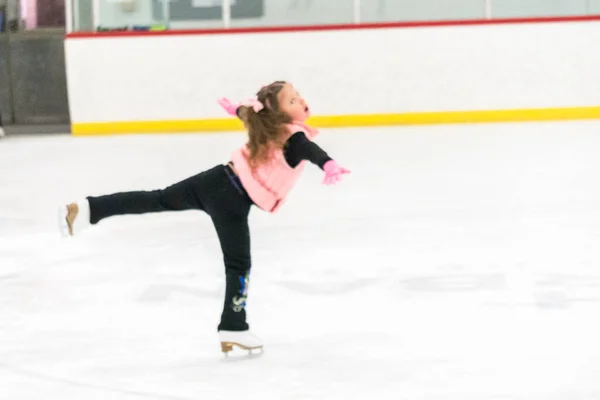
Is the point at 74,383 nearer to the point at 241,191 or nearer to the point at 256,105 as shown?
the point at 241,191

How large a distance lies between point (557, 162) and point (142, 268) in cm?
368

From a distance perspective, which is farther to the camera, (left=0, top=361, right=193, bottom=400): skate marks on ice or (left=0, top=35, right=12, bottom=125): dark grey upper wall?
(left=0, top=35, right=12, bottom=125): dark grey upper wall

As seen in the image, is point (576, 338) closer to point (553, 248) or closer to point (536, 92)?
point (553, 248)

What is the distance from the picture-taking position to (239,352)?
2.77 metres

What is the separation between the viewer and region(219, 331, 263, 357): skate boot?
2678mm

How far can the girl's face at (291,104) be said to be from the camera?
260cm

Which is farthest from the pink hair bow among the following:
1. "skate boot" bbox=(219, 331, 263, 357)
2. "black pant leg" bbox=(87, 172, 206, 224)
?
"skate boot" bbox=(219, 331, 263, 357)

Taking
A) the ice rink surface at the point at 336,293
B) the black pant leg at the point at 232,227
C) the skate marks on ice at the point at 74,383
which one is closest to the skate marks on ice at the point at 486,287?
the ice rink surface at the point at 336,293

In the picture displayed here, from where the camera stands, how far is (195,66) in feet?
32.2

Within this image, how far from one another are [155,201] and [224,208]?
186 mm

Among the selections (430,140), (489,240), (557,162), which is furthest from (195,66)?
(489,240)

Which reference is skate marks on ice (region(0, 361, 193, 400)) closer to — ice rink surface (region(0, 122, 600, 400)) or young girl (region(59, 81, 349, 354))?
ice rink surface (region(0, 122, 600, 400))

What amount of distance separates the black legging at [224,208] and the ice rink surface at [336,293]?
179 mm

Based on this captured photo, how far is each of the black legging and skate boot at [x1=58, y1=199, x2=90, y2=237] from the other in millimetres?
26
